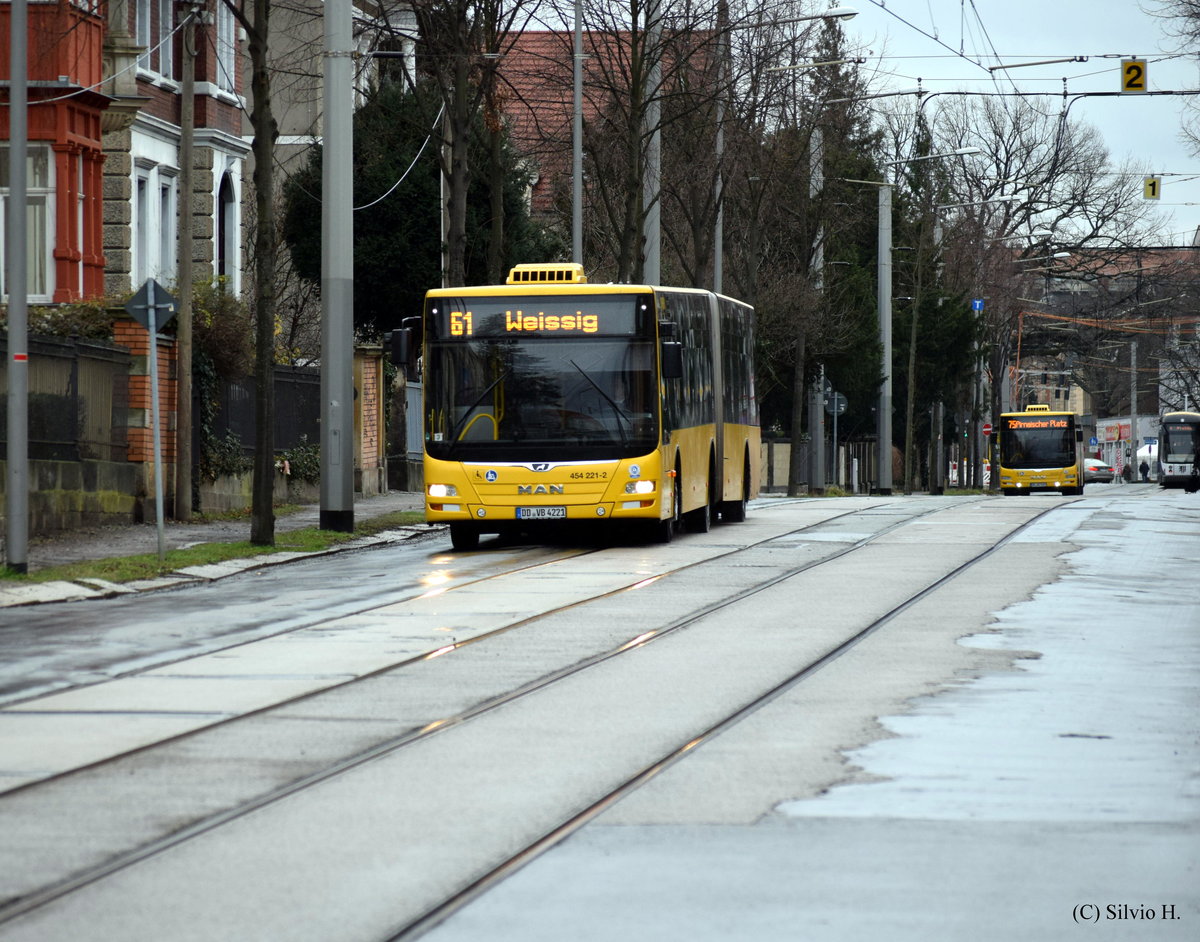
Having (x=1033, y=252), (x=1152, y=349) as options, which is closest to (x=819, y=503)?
(x=1033, y=252)

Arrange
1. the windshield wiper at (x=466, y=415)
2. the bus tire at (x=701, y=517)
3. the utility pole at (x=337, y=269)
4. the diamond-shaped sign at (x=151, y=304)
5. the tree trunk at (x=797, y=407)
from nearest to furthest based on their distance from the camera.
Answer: the diamond-shaped sign at (x=151, y=304)
the windshield wiper at (x=466, y=415)
the utility pole at (x=337, y=269)
the bus tire at (x=701, y=517)
the tree trunk at (x=797, y=407)

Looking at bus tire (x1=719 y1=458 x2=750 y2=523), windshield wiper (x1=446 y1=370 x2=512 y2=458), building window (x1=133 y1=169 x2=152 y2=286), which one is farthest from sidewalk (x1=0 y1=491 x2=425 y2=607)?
building window (x1=133 y1=169 x2=152 y2=286)

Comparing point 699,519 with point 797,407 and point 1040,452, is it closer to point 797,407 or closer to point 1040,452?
point 797,407

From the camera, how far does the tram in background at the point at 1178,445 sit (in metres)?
84.0

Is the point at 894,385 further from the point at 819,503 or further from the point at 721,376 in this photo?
the point at 721,376

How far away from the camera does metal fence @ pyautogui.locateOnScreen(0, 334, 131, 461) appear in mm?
24312

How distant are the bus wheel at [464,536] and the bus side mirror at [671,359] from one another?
115 inches

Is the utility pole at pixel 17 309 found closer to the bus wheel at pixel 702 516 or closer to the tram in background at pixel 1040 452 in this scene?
the bus wheel at pixel 702 516

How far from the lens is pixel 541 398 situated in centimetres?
2434

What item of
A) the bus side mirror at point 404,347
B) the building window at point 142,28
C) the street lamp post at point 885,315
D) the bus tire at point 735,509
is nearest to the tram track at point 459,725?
the bus side mirror at point 404,347

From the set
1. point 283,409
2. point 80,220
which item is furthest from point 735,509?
point 80,220

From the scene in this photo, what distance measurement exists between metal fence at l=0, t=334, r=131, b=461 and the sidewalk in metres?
1.02

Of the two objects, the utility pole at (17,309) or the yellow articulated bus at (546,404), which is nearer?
the utility pole at (17,309)

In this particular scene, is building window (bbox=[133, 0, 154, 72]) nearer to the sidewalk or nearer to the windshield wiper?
the sidewalk
